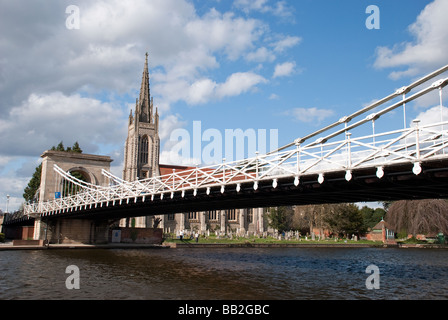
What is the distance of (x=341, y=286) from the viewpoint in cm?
2448

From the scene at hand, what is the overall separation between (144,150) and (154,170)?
7.50 metres

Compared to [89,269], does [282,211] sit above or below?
above

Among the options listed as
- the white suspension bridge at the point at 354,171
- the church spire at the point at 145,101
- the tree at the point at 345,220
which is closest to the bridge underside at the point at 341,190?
the white suspension bridge at the point at 354,171

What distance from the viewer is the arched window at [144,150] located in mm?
121250

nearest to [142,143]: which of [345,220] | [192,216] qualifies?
[192,216]

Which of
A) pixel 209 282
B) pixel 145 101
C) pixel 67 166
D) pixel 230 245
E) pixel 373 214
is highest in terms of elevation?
pixel 145 101

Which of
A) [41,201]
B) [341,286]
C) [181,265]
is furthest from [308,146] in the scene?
[41,201]

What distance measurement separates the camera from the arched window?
121 metres

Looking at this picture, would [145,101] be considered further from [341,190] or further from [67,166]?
[341,190]

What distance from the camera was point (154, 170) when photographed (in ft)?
389

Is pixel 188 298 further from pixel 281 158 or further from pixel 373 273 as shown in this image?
pixel 373 273

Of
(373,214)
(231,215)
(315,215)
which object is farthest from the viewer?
(373,214)

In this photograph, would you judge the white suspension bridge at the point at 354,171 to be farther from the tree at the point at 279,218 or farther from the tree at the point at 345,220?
the tree at the point at 279,218
